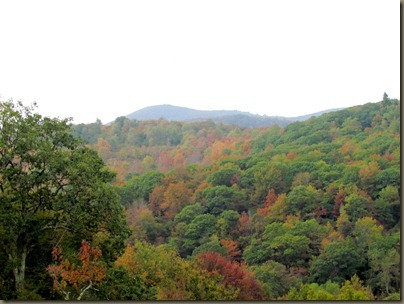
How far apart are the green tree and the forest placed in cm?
2

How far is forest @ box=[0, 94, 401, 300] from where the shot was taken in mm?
9125

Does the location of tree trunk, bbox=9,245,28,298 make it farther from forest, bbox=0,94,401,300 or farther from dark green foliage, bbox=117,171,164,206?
dark green foliage, bbox=117,171,164,206

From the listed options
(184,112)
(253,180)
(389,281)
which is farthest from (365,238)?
(184,112)

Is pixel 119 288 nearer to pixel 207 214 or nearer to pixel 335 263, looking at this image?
pixel 335 263

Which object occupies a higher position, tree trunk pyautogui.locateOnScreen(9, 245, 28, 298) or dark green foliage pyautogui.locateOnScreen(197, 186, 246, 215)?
tree trunk pyautogui.locateOnScreen(9, 245, 28, 298)

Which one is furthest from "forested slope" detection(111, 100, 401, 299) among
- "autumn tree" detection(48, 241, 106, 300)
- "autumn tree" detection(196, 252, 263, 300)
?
"autumn tree" detection(48, 241, 106, 300)

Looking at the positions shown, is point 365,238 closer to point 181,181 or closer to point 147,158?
point 181,181

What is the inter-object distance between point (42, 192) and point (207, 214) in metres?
22.3

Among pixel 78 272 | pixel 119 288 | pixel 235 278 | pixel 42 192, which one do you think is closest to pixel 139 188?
pixel 235 278

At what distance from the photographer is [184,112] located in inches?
4938

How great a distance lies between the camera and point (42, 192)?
9266 millimetres

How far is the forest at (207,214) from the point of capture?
912 cm

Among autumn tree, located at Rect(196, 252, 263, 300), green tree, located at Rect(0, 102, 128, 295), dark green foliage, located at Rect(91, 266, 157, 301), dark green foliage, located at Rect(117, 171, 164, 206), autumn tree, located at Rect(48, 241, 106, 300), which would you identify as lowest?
autumn tree, located at Rect(196, 252, 263, 300)

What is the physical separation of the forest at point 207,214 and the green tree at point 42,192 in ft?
0.07
